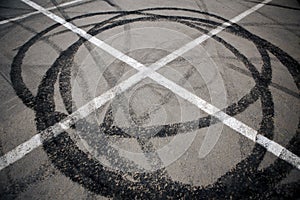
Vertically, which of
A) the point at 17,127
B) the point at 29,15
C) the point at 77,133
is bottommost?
the point at 77,133

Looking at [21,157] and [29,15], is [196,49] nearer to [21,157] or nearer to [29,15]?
[21,157]

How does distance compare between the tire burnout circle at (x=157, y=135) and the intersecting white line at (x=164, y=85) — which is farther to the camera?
the intersecting white line at (x=164, y=85)

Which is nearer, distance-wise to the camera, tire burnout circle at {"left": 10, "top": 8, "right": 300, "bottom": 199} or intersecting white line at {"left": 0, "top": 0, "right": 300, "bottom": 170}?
tire burnout circle at {"left": 10, "top": 8, "right": 300, "bottom": 199}

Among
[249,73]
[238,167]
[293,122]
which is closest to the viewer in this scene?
[238,167]

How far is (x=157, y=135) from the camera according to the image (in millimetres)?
3441

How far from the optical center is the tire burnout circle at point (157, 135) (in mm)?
2842

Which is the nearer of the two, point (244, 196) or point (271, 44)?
point (244, 196)

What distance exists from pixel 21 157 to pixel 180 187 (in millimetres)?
2229

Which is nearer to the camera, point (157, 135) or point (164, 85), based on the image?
point (157, 135)

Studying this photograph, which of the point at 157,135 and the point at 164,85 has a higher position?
the point at 164,85

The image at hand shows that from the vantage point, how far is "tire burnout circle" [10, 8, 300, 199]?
284cm

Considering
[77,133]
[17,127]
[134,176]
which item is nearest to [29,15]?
[17,127]

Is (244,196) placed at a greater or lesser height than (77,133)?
lesser

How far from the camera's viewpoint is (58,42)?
16.8ft
